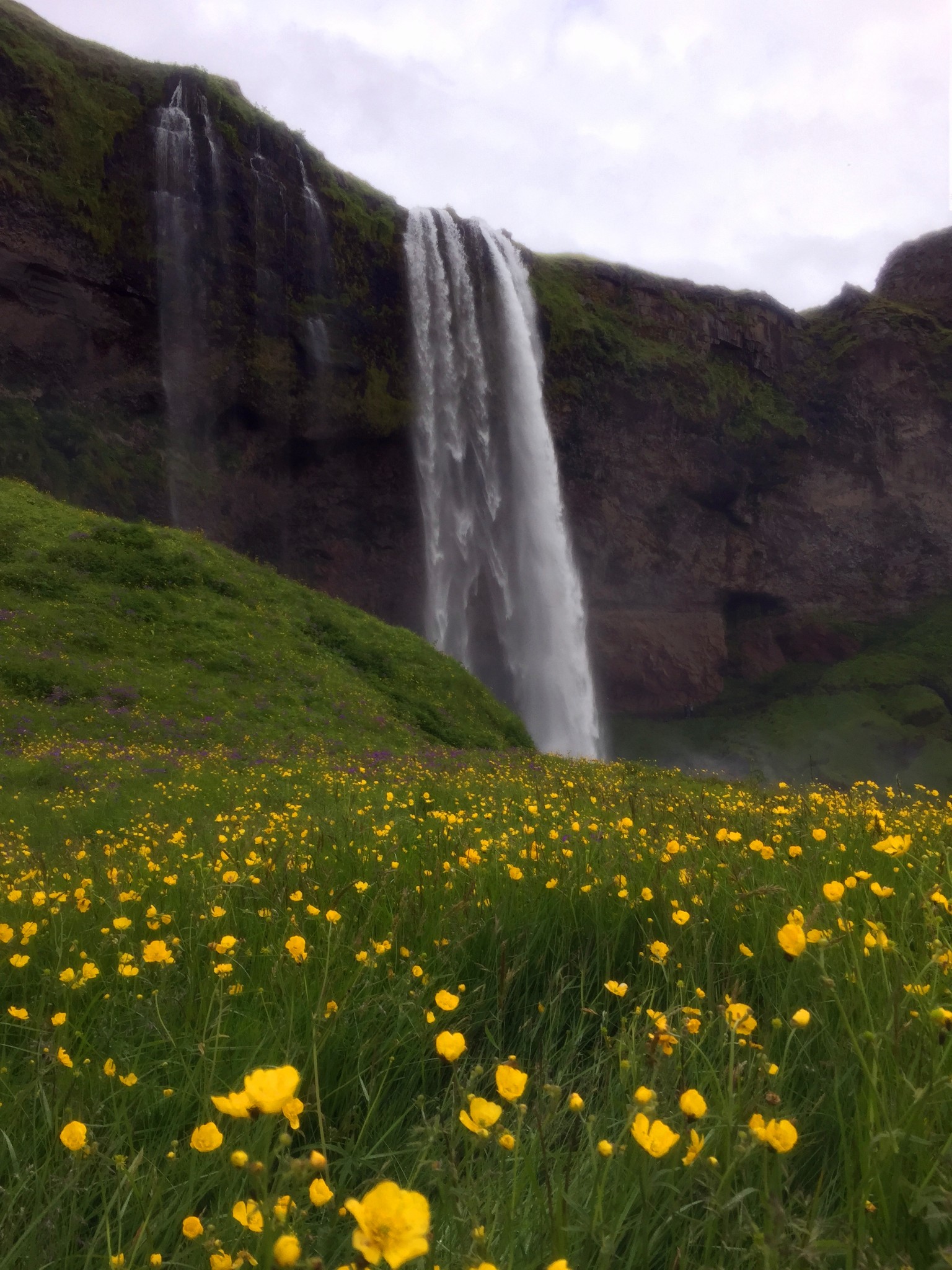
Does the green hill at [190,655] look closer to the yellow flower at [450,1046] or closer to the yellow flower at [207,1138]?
the yellow flower at [207,1138]

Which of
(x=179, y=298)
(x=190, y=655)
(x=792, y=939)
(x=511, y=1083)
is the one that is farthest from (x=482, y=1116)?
(x=179, y=298)

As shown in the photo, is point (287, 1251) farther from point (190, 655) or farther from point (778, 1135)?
point (190, 655)

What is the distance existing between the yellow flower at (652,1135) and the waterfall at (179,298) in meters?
35.8

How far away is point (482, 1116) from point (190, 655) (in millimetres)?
20470

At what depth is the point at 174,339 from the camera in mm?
33875

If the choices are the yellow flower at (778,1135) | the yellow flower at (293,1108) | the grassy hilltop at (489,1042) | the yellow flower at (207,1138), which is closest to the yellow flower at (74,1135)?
the grassy hilltop at (489,1042)

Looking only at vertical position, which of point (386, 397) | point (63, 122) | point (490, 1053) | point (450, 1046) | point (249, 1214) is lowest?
point (490, 1053)

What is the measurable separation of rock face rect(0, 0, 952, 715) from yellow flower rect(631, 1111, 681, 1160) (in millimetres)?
33392

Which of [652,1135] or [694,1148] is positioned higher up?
[652,1135]

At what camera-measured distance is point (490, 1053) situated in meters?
2.22

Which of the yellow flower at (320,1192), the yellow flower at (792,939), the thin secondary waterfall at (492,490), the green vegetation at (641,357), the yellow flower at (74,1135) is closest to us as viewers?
the yellow flower at (320,1192)

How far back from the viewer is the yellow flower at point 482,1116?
3.42 ft

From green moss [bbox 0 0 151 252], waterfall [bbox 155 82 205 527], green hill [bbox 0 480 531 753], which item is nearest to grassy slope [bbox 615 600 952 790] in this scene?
green hill [bbox 0 480 531 753]

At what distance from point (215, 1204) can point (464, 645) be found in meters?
36.2
